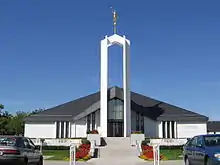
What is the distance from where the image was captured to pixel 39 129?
52219 mm

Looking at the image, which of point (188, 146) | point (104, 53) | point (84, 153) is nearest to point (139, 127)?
point (104, 53)

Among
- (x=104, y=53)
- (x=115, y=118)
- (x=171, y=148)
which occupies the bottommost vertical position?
(x=171, y=148)

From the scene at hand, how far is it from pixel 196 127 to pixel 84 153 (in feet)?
84.4

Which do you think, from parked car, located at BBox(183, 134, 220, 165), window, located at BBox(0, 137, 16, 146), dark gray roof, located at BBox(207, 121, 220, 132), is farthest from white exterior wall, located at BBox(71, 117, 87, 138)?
dark gray roof, located at BBox(207, 121, 220, 132)

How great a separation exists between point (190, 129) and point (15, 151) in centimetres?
3869

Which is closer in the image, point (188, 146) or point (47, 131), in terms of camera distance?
point (188, 146)

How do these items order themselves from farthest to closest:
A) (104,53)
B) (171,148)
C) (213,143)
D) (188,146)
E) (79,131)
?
(79,131)
(104,53)
(171,148)
(188,146)
(213,143)

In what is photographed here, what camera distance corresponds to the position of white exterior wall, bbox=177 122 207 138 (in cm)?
5122

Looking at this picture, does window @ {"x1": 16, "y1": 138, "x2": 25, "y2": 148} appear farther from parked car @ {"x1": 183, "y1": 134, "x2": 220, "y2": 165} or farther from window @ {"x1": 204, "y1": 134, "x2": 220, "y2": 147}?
window @ {"x1": 204, "y1": 134, "x2": 220, "y2": 147}

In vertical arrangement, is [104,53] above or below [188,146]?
above

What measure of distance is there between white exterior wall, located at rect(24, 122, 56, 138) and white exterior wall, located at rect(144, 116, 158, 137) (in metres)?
12.2

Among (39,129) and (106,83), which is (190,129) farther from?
(39,129)

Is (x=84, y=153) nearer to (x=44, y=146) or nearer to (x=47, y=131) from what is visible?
(x=44, y=146)

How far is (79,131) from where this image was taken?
52.0m
